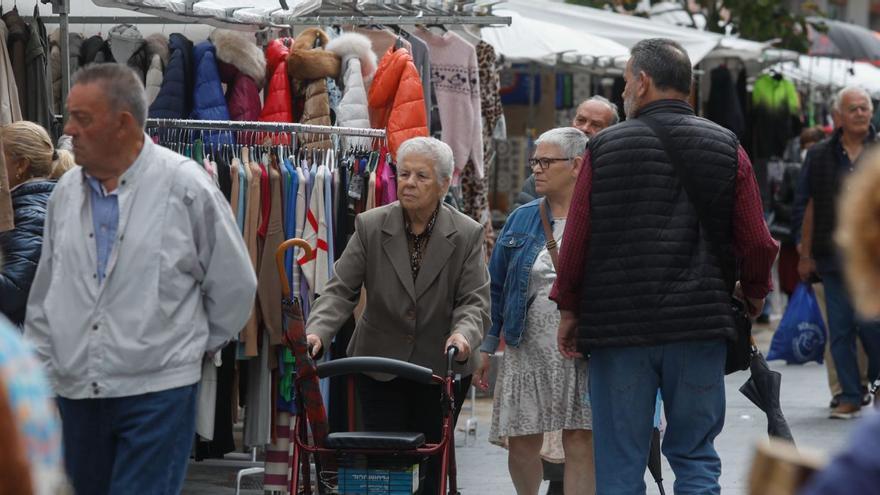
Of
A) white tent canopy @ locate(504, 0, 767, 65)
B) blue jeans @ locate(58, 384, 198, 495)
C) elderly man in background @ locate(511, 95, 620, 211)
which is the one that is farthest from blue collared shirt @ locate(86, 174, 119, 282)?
white tent canopy @ locate(504, 0, 767, 65)

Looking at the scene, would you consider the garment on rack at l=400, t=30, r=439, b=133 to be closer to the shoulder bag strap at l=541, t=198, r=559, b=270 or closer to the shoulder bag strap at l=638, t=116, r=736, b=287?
the shoulder bag strap at l=541, t=198, r=559, b=270

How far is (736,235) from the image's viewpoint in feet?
21.0

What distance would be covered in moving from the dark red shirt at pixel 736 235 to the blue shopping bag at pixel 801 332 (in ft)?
24.3

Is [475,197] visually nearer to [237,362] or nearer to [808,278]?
[808,278]

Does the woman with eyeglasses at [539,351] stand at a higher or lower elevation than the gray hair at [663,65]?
lower

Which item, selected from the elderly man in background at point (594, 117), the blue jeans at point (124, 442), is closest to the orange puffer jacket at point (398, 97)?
the elderly man in background at point (594, 117)

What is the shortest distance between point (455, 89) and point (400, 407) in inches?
208

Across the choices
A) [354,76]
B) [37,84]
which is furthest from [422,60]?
[37,84]

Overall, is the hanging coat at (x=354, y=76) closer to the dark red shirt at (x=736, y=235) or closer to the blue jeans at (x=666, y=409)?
the dark red shirt at (x=736, y=235)

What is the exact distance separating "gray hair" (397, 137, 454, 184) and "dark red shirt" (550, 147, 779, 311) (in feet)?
3.08

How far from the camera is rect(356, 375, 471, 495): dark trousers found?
694 cm

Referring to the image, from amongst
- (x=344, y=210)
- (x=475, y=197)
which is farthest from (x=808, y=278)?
(x=344, y=210)

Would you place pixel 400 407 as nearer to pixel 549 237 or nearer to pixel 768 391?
pixel 549 237

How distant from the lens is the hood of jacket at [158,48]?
9883mm
